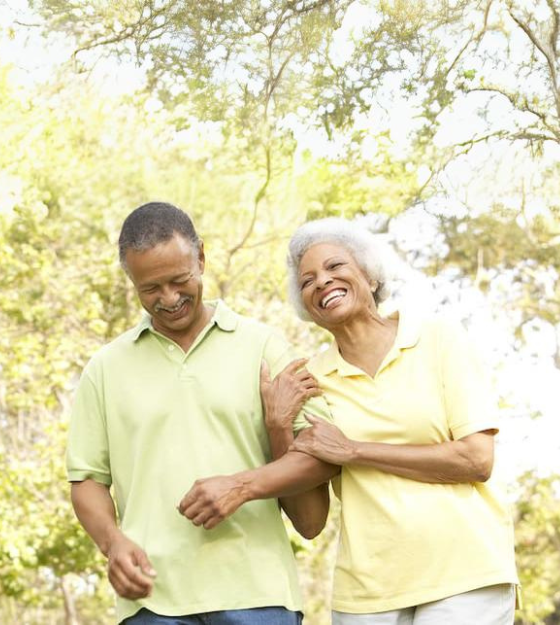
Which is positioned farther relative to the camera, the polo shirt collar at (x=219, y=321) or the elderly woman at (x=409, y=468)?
the polo shirt collar at (x=219, y=321)

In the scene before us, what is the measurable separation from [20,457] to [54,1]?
4682 millimetres

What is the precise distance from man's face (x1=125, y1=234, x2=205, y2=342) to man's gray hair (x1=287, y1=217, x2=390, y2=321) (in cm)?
32

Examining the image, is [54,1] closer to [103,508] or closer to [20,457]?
[103,508]

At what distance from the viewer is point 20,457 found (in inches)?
355

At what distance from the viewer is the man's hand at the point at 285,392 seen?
227 centimetres

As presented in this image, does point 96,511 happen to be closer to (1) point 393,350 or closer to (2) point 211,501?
(2) point 211,501

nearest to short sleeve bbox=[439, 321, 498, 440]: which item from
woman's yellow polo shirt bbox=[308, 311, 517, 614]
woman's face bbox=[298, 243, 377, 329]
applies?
woman's yellow polo shirt bbox=[308, 311, 517, 614]

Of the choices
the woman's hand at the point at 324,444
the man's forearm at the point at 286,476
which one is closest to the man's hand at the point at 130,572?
the man's forearm at the point at 286,476

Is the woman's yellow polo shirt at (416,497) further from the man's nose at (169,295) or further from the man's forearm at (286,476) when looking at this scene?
the man's nose at (169,295)

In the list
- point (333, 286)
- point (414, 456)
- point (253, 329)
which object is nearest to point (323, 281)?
point (333, 286)

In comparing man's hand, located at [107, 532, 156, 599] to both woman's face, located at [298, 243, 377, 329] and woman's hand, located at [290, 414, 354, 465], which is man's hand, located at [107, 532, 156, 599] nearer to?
woman's hand, located at [290, 414, 354, 465]

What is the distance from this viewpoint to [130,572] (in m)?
2.14

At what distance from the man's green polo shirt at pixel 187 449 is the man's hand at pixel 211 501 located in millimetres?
74

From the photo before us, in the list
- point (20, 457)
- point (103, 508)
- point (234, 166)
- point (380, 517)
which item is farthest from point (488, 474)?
point (20, 457)
